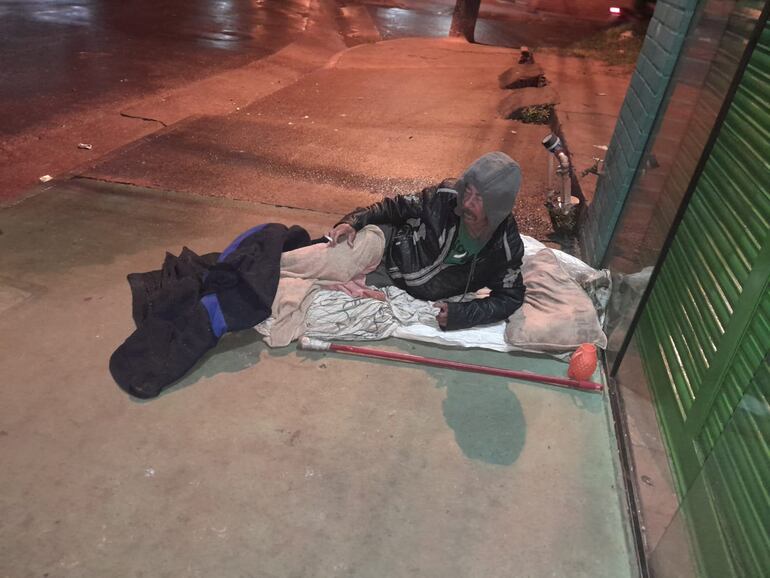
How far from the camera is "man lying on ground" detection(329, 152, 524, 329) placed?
2.91 m

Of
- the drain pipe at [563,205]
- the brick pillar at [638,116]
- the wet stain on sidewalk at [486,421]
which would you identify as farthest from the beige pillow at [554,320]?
the drain pipe at [563,205]

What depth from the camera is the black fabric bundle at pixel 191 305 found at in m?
2.68

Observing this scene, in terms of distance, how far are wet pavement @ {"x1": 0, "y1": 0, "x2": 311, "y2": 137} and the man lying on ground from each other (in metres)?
4.63

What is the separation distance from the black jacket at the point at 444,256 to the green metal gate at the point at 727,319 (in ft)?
2.49

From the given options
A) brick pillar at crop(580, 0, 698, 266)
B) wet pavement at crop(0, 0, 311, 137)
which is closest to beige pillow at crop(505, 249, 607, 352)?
brick pillar at crop(580, 0, 698, 266)

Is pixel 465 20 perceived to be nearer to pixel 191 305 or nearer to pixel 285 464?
pixel 191 305

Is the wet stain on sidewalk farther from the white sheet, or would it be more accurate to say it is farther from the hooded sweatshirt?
the hooded sweatshirt

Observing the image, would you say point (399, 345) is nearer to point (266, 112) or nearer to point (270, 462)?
point (270, 462)

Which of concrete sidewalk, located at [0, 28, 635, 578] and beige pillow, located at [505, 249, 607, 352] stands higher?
beige pillow, located at [505, 249, 607, 352]

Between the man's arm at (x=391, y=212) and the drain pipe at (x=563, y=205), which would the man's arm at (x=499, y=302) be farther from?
the drain pipe at (x=563, y=205)

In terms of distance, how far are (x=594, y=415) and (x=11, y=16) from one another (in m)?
12.3

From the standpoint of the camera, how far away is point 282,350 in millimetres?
2965

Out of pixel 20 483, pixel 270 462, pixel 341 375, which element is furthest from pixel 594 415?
pixel 20 483

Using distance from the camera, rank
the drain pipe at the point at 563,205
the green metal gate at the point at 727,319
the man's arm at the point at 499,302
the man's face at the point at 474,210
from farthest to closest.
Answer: the drain pipe at the point at 563,205, the man's arm at the point at 499,302, the man's face at the point at 474,210, the green metal gate at the point at 727,319
